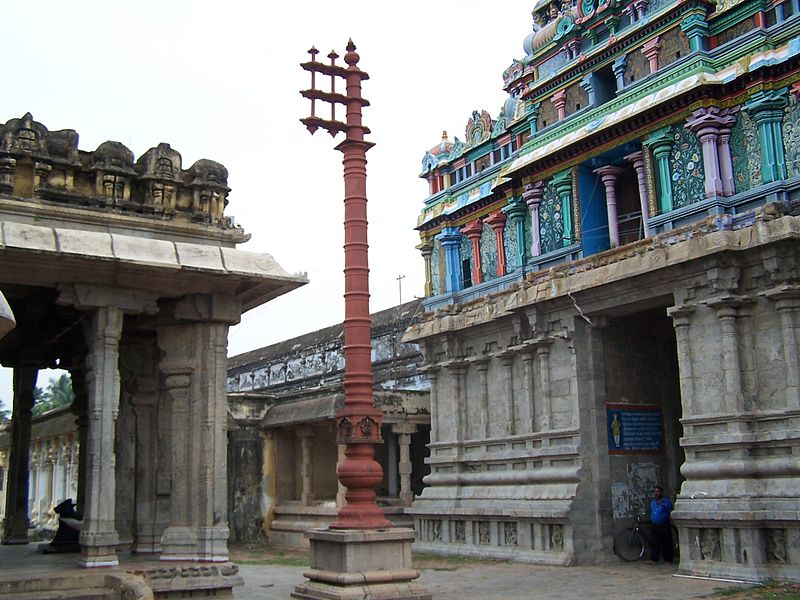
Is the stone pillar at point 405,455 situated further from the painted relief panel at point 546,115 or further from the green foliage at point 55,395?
the green foliage at point 55,395

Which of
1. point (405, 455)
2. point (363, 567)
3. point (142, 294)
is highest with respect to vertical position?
point (142, 294)

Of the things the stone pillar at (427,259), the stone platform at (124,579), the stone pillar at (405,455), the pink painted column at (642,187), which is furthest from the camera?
the stone pillar at (427,259)

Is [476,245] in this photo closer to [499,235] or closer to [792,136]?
[499,235]

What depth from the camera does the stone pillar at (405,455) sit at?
76.6ft

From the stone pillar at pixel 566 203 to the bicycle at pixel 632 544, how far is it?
7.02m

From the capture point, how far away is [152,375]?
1265 cm

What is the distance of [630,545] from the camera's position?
17172mm

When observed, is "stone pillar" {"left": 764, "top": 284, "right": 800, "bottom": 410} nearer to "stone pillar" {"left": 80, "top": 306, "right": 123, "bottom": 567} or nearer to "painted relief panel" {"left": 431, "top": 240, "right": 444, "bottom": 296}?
"stone pillar" {"left": 80, "top": 306, "right": 123, "bottom": 567}

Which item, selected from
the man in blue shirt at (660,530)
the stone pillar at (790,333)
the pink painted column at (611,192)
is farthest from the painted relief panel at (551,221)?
the stone pillar at (790,333)

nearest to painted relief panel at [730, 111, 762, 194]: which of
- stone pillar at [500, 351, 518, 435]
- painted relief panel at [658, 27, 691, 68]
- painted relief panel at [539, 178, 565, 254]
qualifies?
painted relief panel at [658, 27, 691, 68]

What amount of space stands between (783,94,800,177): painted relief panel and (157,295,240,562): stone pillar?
11209 millimetres

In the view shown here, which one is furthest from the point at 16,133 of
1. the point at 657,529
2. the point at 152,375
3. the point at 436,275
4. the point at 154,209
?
the point at 436,275

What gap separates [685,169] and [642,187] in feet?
3.80

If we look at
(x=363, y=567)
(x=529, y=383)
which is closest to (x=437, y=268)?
(x=529, y=383)
